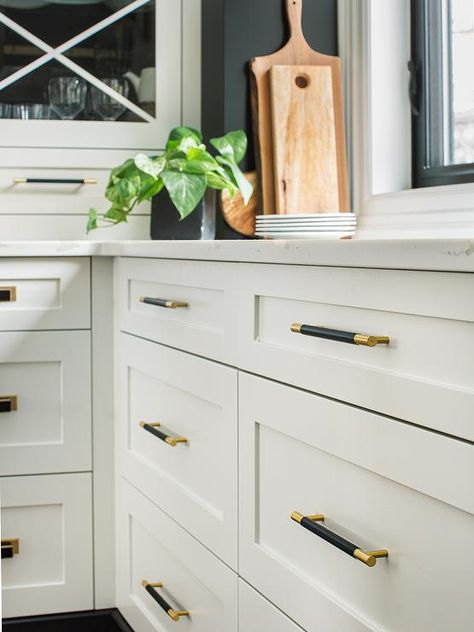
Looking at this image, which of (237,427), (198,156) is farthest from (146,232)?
(237,427)

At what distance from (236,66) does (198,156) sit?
33cm

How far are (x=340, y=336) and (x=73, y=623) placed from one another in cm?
124

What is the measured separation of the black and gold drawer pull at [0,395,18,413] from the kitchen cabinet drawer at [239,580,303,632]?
30.9 inches

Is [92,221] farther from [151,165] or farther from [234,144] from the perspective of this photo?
[234,144]

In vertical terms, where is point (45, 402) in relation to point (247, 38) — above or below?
below

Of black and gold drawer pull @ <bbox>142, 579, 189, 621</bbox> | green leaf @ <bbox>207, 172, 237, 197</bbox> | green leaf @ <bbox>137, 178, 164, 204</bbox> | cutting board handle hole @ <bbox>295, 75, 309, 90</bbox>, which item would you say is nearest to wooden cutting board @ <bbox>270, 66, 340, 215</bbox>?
cutting board handle hole @ <bbox>295, 75, 309, 90</bbox>

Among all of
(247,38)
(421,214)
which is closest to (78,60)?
(247,38)

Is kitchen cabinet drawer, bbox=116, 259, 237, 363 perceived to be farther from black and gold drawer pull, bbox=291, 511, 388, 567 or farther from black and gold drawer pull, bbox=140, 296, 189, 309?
black and gold drawer pull, bbox=291, 511, 388, 567

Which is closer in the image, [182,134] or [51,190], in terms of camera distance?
[182,134]

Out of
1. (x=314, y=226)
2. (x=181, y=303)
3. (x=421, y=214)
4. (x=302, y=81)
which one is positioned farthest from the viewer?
(x=302, y=81)

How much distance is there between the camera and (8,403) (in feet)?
6.25

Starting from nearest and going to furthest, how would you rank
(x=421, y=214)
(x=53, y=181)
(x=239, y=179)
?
(x=421, y=214) → (x=239, y=179) → (x=53, y=181)

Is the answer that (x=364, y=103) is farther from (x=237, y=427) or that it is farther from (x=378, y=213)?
(x=237, y=427)

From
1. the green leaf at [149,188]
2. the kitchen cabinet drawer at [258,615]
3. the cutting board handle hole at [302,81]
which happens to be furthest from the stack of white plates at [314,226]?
the kitchen cabinet drawer at [258,615]
